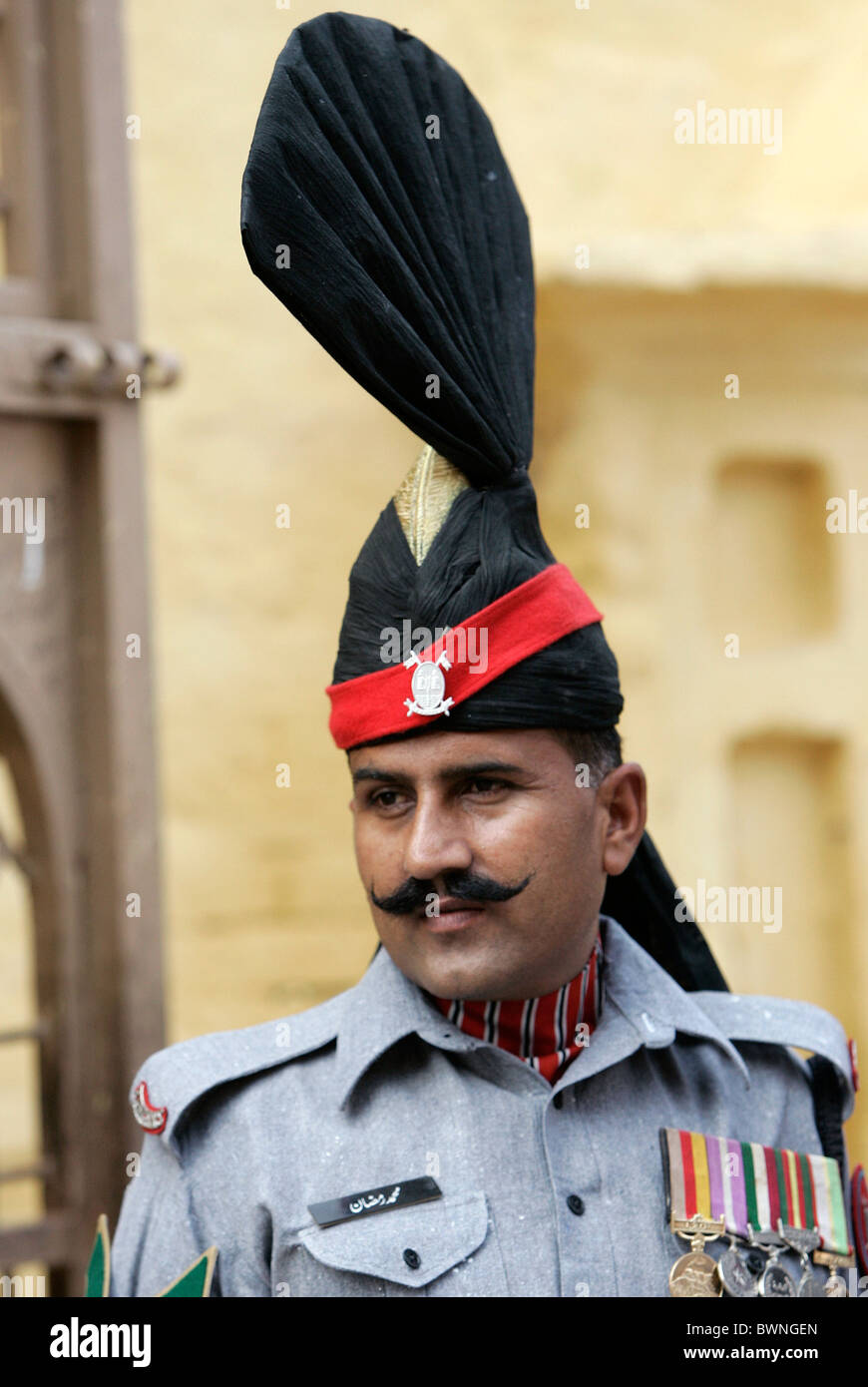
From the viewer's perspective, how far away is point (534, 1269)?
59.9 inches

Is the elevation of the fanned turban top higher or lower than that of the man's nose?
higher

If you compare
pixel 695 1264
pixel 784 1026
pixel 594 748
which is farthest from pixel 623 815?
pixel 695 1264

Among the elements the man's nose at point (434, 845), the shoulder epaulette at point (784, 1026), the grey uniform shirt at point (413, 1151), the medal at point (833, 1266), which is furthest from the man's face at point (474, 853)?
the medal at point (833, 1266)

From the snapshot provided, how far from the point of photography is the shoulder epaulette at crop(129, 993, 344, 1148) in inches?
61.9

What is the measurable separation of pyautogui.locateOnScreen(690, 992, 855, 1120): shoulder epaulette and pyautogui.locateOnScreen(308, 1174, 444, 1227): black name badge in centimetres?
42

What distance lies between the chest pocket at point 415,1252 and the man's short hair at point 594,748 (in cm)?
45

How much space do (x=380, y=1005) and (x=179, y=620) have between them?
196cm

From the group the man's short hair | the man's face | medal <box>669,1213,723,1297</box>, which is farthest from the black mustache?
medal <box>669,1213,723,1297</box>

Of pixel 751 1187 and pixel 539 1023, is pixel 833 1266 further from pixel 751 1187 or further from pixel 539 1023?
pixel 539 1023

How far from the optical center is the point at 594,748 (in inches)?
62.1

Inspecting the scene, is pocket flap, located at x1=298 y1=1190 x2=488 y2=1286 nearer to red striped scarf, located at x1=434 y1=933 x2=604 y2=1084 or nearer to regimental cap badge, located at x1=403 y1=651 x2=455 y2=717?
red striped scarf, located at x1=434 y1=933 x2=604 y2=1084

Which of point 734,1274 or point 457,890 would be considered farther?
point 734,1274

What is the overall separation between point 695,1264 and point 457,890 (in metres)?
0.47

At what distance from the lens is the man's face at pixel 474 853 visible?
4.84 ft
